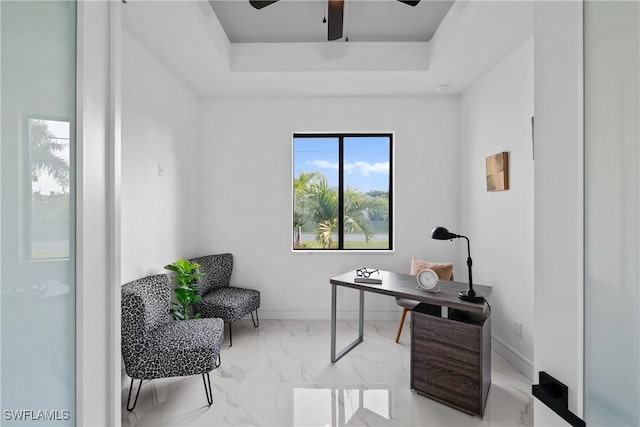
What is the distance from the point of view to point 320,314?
374 centimetres

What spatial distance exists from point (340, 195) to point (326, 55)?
160cm

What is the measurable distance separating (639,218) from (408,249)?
3325 millimetres

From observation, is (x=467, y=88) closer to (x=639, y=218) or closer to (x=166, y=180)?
(x=166, y=180)

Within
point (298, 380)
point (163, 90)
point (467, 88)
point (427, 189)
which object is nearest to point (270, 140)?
point (163, 90)

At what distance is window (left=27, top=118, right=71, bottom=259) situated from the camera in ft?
1.69

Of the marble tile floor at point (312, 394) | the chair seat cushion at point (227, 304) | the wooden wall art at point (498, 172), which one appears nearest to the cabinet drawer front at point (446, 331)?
the marble tile floor at point (312, 394)

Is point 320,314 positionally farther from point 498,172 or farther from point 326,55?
point 326,55

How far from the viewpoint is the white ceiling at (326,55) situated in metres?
2.18

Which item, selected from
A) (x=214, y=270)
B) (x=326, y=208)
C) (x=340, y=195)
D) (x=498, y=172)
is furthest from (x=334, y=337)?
(x=498, y=172)

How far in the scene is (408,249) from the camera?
372cm

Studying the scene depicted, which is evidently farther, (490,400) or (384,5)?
(384,5)

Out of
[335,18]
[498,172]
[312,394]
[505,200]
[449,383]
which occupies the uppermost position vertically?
[335,18]

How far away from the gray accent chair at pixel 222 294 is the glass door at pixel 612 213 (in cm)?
282

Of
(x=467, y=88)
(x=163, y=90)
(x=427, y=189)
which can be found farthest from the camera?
(x=427, y=189)
